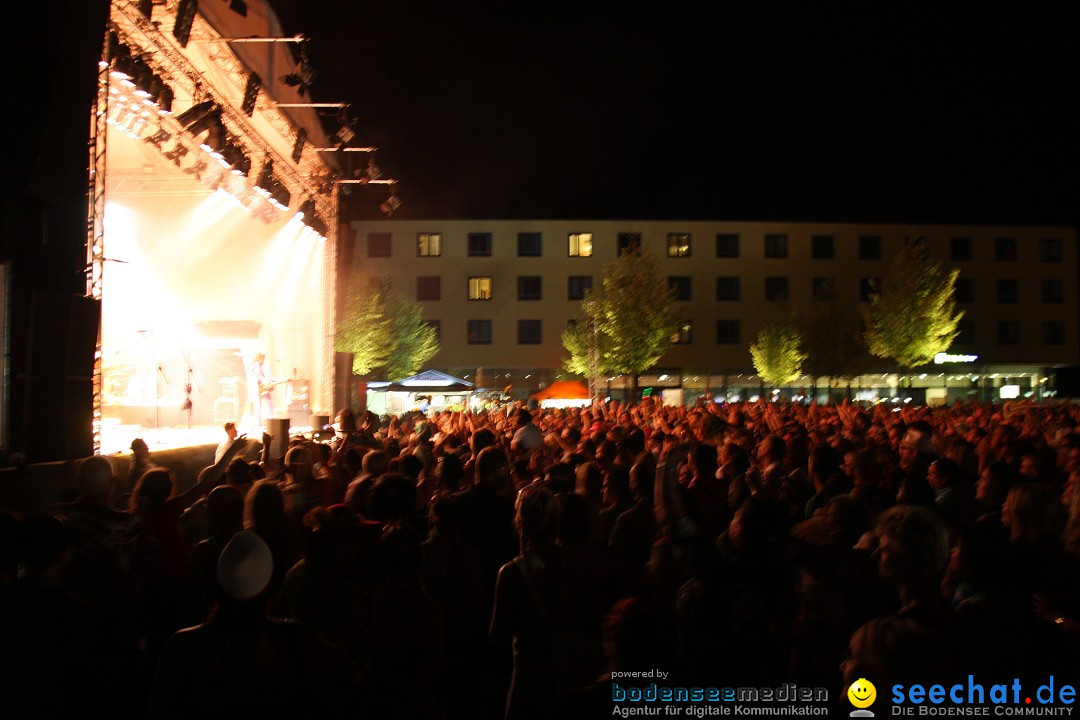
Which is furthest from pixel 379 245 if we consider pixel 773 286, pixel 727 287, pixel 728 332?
pixel 773 286

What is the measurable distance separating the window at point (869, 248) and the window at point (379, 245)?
88.8ft

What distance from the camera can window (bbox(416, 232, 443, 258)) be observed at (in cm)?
4953

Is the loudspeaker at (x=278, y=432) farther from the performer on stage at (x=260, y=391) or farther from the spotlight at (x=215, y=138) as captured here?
the performer on stage at (x=260, y=391)

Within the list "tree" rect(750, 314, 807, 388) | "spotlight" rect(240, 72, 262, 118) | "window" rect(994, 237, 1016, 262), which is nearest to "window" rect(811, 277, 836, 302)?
"tree" rect(750, 314, 807, 388)

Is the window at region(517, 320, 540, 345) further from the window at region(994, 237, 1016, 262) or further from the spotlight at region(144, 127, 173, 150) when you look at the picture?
the spotlight at region(144, 127, 173, 150)

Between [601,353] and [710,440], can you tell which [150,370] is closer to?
[710,440]

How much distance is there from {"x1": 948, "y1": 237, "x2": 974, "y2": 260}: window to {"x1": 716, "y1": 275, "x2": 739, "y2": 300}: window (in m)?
12.9

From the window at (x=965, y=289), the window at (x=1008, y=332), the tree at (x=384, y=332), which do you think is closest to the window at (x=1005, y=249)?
the window at (x=965, y=289)

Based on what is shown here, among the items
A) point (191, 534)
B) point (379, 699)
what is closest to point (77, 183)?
point (191, 534)

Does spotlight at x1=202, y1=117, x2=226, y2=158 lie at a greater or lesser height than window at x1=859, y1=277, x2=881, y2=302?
lesser

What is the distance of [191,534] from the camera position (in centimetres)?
598

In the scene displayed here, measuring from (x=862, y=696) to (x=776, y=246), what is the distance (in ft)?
166

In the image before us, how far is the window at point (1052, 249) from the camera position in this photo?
52.7 m

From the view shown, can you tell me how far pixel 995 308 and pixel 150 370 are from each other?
158 ft
